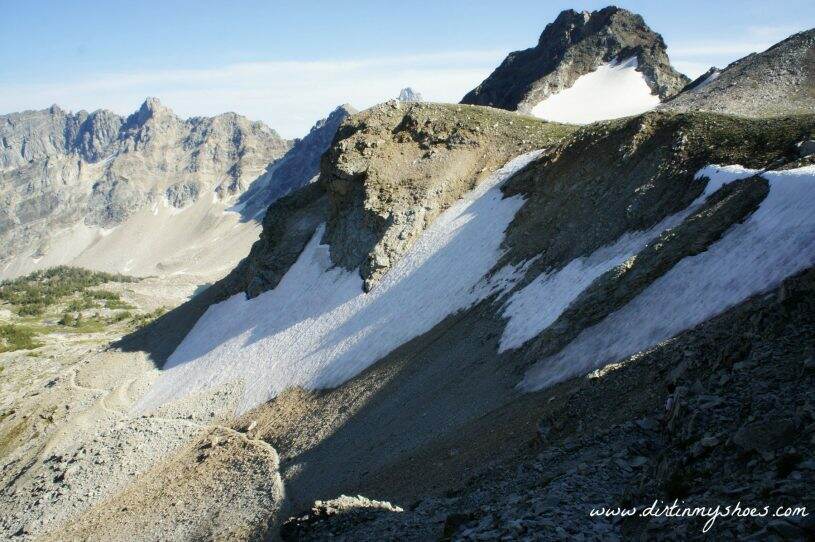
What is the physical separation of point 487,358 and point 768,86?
146 feet

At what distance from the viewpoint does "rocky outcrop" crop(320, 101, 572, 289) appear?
48.5 meters

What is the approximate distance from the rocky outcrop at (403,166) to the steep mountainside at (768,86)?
15.2m

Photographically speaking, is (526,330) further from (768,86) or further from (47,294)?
(47,294)

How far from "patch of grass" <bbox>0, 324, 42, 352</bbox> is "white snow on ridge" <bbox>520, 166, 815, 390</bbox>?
383 ft

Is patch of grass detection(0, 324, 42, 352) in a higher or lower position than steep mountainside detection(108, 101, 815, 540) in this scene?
lower

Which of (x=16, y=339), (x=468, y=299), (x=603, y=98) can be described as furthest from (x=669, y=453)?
(x=16, y=339)

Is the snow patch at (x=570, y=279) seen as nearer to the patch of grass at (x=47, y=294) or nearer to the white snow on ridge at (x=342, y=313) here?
the white snow on ridge at (x=342, y=313)

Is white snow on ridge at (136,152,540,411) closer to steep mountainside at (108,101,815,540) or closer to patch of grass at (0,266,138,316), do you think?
steep mountainside at (108,101,815,540)

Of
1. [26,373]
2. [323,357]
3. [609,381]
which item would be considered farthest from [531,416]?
[26,373]

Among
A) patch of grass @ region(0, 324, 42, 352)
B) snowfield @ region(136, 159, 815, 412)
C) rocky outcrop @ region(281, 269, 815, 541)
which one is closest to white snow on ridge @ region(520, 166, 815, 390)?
snowfield @ region(136, 159, 815, 412)

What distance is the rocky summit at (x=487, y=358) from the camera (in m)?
12.3

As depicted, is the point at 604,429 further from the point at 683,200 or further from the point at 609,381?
the point at 683,200

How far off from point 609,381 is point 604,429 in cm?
307

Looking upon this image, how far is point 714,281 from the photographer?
20250mm
